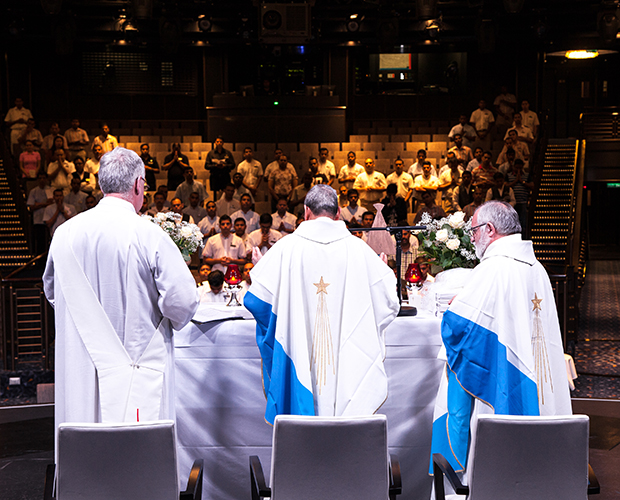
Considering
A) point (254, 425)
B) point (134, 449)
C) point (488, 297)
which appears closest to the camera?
point (134, 449)

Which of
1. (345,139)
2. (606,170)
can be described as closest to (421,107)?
(345,139)

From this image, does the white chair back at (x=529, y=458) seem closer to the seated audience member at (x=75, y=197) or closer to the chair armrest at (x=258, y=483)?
the chair armrest at (x=258, y=483)

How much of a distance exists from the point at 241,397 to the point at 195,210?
25.9ft

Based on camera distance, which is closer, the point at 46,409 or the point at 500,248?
the point at 500,248

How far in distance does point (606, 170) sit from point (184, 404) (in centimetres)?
1460

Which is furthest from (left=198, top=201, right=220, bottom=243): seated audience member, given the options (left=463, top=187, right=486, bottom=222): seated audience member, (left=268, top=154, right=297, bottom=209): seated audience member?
(left=463, top=187, right=486, bottom=222): seated audience member

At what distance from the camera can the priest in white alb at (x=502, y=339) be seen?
117 inches

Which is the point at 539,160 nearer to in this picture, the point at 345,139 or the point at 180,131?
the point at 345,139

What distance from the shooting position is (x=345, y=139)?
16984 mm

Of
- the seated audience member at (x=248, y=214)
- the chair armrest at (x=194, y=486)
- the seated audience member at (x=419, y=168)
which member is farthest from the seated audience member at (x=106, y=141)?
the chair armrest at (x=194, y=486)

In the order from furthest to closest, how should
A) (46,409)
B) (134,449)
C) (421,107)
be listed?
(421,107) < (46,409) < (134,449)

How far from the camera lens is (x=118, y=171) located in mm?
2818

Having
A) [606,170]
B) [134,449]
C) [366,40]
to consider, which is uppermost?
[366,40]

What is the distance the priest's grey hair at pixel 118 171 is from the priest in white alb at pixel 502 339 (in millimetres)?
1489
